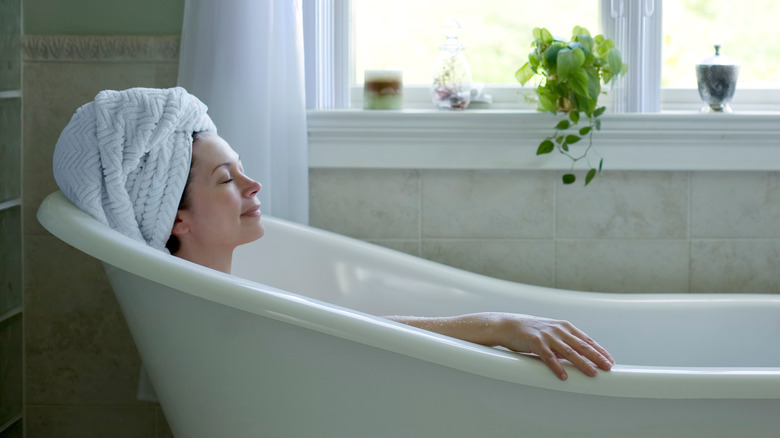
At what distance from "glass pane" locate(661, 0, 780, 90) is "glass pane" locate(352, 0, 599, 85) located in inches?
9.8

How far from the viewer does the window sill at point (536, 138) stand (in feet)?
6.37

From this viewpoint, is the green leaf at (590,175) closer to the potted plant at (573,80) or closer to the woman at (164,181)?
the potted plant at (573,80)

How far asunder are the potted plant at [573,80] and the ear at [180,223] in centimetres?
90

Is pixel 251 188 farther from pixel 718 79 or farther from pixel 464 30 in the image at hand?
pixel 718 79

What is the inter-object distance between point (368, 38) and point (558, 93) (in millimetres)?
610

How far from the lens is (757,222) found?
200 centimetres

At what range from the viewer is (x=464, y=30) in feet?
7.30

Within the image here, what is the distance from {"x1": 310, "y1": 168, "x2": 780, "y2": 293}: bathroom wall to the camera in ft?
6.53

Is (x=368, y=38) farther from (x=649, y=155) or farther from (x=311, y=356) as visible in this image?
(x=311, y=356)

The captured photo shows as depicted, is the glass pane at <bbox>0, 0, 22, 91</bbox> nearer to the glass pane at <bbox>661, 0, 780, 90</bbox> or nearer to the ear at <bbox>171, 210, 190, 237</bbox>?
the ear at <bbox>171, 210, 190, 237</bbox>

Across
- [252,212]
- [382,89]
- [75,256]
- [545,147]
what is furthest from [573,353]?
[75,256]

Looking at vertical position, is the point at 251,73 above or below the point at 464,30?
below

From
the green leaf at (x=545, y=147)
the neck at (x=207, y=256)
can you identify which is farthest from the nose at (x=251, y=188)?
the green leaf at (x=545, y=147)

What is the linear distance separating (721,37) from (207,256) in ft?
5.29
